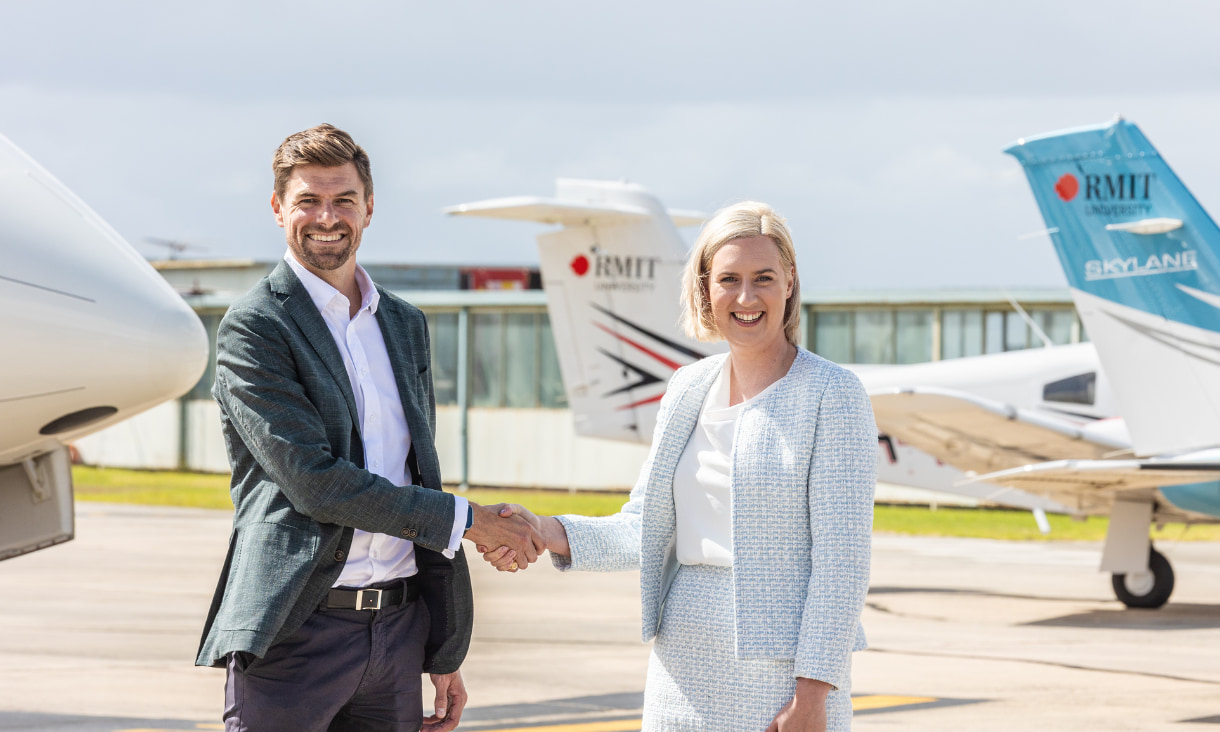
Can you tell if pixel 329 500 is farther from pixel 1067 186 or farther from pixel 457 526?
pixel 1067 186

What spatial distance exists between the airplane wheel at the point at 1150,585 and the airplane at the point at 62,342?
9.73 m

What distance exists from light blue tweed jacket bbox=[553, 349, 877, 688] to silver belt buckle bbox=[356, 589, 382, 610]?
826mm

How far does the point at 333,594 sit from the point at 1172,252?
9849 mm

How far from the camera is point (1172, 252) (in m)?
11.3

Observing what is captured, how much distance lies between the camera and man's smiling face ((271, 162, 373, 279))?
3.17 m

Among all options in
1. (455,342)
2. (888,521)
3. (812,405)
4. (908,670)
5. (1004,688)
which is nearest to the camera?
(812,405)

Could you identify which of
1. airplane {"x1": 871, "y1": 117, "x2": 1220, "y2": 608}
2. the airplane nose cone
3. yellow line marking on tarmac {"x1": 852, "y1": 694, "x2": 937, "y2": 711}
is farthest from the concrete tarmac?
the airplane nose cone

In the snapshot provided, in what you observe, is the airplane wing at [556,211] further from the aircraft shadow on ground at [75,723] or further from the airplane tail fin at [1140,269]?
the aircraft shadow on ground at [75,723]

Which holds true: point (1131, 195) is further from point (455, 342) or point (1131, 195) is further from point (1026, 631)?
point (455, 342)

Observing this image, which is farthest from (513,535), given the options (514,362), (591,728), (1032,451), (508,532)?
(514,362)

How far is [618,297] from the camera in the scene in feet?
52.5

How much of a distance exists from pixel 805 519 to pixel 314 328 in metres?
1.16

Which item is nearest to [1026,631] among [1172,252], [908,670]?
[908,670]

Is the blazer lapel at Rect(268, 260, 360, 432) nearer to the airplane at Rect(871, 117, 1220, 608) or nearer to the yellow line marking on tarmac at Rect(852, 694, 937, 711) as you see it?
the yellow line marking on tarmac at Rect(852, 694, 937, 711)
